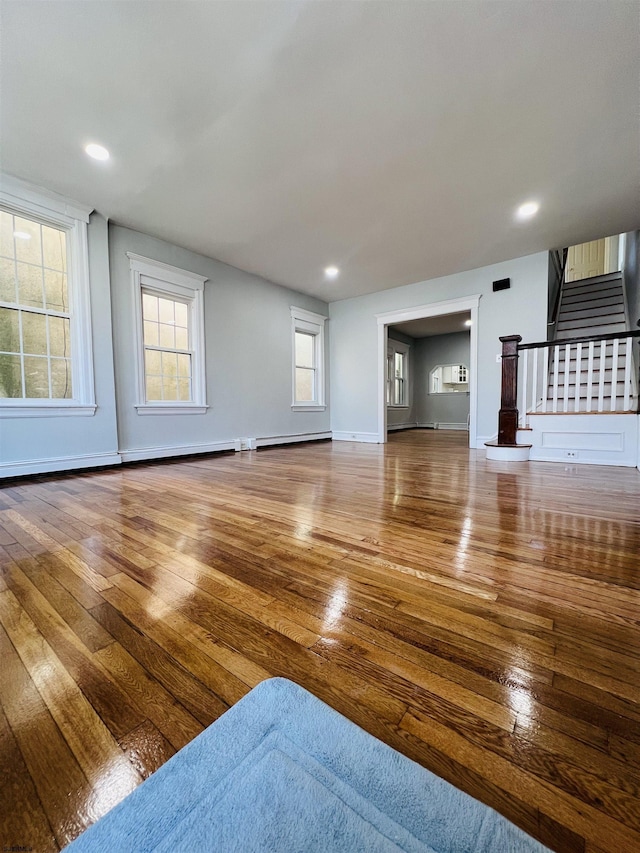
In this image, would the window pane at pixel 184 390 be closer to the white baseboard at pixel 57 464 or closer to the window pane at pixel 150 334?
the window pane at pixel 150 334

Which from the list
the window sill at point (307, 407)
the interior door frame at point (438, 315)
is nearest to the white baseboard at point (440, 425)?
the interior door frame at point (438, 315)

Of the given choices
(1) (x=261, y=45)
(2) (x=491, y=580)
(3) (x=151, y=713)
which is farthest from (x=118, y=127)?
(2) (x=491, y=580)

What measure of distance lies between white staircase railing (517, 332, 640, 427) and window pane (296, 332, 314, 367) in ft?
11.9

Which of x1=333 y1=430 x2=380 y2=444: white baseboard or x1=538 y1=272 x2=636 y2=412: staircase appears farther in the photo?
x1=333 y1=430 x2=380 y2=444: white baseboard

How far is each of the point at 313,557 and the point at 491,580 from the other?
74 cm

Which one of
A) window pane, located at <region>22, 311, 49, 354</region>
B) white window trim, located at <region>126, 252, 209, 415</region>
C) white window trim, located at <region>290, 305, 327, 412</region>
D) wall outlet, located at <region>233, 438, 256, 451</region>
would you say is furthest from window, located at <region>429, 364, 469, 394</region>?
window pane, located at <region>22, 311, 49, 354</region>

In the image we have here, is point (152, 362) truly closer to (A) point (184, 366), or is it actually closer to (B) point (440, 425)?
(A) point (184, 366)

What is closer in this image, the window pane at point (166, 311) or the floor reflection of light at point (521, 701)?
the floor reflection of light at point (521, 701)

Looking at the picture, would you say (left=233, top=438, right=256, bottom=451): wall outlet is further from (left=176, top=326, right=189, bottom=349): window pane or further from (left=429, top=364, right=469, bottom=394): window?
(left=429, top=364, right=469, bottom=394): window

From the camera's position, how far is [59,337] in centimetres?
352

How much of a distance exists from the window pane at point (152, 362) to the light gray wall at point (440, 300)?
3.46m

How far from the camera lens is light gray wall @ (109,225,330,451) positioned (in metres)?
3.95

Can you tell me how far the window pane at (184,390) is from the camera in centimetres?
461

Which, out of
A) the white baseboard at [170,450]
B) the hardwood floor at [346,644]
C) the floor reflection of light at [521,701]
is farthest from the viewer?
the white baseboard at [170,450]
